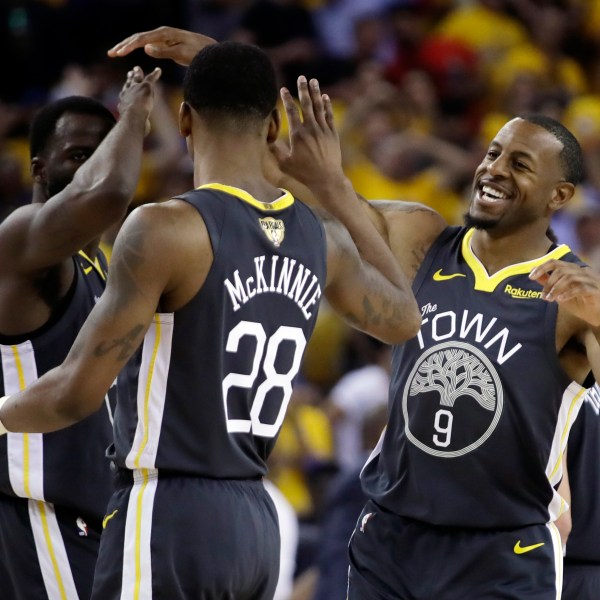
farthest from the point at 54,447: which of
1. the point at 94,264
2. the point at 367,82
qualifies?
the point at 367,82

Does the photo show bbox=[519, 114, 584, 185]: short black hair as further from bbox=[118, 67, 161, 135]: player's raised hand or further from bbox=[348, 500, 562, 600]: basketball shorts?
bbox=[118, 67, 161, 135]: player's raised hand

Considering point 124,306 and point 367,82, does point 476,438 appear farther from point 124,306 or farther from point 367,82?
point 367,82

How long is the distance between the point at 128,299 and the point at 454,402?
1839 millimetres

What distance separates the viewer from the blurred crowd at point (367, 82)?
1018 centimetres

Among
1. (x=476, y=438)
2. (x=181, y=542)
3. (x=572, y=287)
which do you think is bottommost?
(x=476, y=438)

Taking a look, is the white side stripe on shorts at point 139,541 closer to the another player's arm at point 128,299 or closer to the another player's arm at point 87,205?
the another player's arm at point 128,299

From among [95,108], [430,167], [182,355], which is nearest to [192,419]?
[182,355]

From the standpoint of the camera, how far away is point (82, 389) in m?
3.63

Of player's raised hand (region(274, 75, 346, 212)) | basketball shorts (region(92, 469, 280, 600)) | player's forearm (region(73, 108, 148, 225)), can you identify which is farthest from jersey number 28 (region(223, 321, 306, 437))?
player's forearm (region(73, 108, 148, 225))

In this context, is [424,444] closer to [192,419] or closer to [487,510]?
→ [487,510]

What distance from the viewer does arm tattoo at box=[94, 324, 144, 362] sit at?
3.57 meters

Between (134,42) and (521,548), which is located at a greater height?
(134,42)

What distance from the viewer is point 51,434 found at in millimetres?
4734

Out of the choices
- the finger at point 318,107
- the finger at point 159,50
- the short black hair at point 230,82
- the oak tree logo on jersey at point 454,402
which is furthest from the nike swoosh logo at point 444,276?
the short black hair at point 230,82
